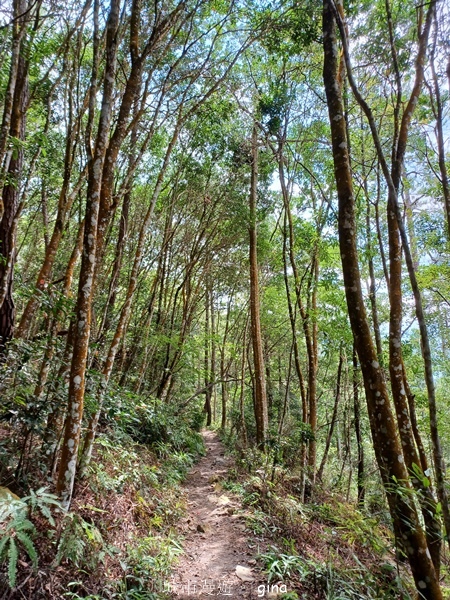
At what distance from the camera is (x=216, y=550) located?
475 cm

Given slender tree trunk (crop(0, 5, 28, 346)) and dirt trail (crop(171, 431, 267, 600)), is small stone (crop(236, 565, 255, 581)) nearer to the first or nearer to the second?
dirt trail (crop(171, 431, 267, 600))

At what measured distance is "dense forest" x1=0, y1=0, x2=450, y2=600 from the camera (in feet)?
10.7

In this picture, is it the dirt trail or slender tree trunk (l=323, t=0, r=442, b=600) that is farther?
the dirt trail

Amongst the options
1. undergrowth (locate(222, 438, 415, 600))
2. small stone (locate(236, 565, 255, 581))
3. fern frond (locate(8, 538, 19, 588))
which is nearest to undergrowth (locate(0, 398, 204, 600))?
fern frond (locate(8, 538, 19, 588))

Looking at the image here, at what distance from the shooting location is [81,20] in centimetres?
516

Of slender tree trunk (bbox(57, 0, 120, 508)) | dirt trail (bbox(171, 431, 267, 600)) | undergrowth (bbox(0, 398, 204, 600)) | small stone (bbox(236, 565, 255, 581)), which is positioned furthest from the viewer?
small stone (bbox(236, 565, 255, 581))

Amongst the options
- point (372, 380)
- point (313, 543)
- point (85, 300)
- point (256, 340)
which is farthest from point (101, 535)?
point (256, 340)

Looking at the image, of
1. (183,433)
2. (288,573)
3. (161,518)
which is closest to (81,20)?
(161,518)

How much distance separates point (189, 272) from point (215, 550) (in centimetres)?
773

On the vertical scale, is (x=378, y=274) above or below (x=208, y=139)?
below

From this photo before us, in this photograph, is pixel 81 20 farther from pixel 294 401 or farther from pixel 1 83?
pixel 294 401

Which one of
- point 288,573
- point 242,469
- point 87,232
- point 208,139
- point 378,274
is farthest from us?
point 378,274

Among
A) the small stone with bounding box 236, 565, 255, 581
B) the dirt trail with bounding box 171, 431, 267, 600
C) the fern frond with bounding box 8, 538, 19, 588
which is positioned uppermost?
the fern frond with bounding box 8, 538, 19, 588

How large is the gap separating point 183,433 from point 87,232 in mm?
7871
